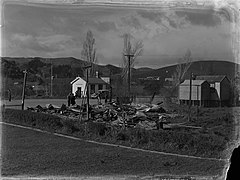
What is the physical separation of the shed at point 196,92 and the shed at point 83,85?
780 millimetres

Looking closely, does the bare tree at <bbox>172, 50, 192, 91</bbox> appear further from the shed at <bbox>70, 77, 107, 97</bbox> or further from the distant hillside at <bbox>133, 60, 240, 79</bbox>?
the shed at <bbox>70, 77, 107, 97</bbox>

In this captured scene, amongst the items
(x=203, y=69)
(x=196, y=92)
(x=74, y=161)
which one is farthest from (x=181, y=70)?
(x=74, y=161)

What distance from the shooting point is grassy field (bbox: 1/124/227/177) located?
213 cm

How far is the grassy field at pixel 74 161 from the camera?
213cm

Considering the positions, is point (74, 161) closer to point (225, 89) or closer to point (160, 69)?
point (160, 69)

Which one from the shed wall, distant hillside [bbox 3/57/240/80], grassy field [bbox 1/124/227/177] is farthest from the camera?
the shed wall

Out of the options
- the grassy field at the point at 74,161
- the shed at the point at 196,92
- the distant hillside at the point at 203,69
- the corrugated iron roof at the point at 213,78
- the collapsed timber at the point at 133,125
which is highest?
the distant hillside at the point at 203,69

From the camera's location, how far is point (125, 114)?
3.06 metres

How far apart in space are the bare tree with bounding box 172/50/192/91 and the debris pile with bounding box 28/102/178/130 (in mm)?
277

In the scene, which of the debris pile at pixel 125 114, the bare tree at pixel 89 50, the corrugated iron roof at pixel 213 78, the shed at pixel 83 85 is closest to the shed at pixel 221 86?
the corrugated iron roof at pixel 213 78

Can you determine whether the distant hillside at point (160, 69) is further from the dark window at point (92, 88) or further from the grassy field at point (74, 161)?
the grassy field at point (74, 161)

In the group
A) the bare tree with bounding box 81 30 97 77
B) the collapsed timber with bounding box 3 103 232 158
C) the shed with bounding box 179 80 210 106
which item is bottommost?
the collapsed timber with bounding box 3 103 232 158

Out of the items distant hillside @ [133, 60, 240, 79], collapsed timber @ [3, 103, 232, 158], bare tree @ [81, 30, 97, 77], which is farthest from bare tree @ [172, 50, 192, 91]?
bare tree @ [81, 30, 97, 77]

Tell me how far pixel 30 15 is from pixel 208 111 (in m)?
1.91
